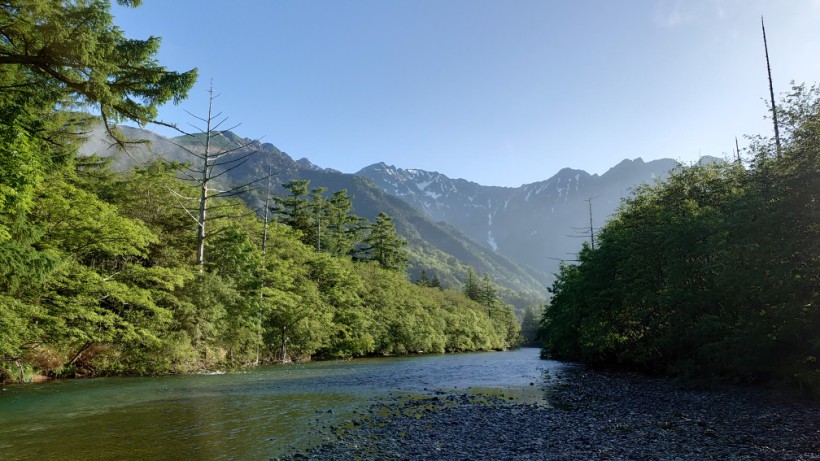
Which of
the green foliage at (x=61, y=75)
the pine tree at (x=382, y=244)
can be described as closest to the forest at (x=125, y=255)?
the green foliage at (x=61, y=75)

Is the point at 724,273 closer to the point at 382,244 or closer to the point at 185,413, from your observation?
the point at 185,413

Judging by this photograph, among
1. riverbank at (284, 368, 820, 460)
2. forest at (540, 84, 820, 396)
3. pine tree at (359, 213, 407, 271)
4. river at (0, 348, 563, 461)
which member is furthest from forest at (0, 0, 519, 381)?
forest at (540, 84, 820, 396)

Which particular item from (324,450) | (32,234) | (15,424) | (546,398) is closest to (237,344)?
(32,234)

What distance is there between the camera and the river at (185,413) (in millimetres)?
11070

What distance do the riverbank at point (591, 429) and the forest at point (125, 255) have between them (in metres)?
11.1

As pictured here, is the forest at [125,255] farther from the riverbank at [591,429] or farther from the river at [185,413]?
the riverbank at [591,429]

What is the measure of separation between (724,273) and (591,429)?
1030cm

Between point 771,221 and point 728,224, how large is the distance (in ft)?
7.00

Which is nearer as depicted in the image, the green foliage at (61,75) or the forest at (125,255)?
the green foliage at (61,75)

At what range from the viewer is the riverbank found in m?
Result: 10.3

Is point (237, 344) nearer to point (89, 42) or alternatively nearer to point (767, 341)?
point (89, 42)

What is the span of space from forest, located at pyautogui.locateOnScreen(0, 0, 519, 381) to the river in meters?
3.17

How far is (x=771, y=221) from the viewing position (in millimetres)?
15648

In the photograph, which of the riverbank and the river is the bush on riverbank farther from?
the riverbank
